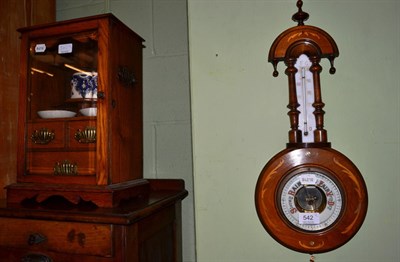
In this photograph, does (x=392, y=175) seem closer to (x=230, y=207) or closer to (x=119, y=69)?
(x=230, y=207)

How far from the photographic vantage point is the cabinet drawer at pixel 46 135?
1.21 metres

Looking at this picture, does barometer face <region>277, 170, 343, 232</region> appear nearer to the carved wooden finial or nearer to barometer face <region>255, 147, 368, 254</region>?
barometer face <region>255, 147, 368, 254</region>

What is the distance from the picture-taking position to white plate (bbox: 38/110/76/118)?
1.23 metres

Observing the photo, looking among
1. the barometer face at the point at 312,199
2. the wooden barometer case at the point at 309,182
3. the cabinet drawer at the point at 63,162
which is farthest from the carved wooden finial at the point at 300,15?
the cabinet drawer at the point at 63,162

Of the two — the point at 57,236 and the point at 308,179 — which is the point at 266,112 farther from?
the point at 57,236

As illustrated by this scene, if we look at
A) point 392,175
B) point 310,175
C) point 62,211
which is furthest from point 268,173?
point 62,211

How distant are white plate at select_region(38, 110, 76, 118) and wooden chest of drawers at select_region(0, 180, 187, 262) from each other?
1.13ft

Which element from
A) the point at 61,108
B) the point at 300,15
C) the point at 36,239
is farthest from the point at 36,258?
the point at 300,15

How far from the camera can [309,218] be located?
90 centimetres

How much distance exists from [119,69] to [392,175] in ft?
3.34

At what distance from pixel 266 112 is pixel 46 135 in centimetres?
87

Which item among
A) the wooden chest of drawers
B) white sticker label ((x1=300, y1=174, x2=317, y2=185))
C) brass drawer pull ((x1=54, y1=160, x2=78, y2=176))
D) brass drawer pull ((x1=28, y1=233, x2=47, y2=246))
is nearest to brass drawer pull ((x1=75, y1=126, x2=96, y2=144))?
brass drawer pull ((x1=54, y1=160, x2=78, y2=176))

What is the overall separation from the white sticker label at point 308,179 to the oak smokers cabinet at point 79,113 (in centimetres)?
63

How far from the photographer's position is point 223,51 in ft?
3.43
